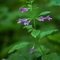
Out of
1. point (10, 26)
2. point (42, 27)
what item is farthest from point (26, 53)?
point (10, 26)

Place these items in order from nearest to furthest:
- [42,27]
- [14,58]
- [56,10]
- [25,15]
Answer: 1. [14,58]
2. [42,27]
3. [25,15]
4. [56,10]

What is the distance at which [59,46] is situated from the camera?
3.18m

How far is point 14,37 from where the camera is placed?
173 inches

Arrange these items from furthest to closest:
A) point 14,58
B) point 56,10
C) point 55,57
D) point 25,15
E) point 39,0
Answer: point 39,0
point 56,10
point 25,15
point 14,58
point 55,57

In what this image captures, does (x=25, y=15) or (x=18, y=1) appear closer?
(x=25, y=15)

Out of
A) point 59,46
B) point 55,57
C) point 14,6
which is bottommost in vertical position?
point 14,6

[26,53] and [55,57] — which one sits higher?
[55,57]

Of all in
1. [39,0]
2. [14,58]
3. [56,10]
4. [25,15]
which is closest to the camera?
[14,58]

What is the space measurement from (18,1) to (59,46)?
2.71 metres

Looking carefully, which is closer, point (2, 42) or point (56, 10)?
point (2, 42)

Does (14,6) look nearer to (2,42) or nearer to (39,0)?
(39,0)

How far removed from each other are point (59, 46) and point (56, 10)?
1986mm

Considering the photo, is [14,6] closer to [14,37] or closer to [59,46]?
[14,37]

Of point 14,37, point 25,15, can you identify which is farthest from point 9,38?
point 25,15
